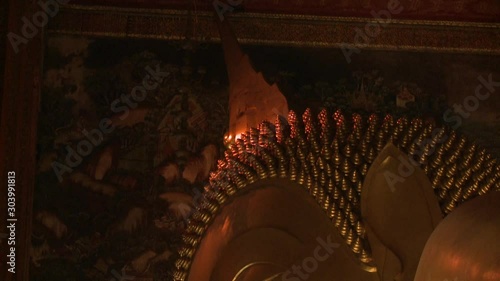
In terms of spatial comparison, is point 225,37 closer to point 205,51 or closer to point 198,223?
point 198,223

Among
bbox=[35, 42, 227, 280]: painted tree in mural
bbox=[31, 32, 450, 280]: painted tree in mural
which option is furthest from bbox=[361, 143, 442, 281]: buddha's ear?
bbox=[35, 42, 227, 280]: painted tree in mural

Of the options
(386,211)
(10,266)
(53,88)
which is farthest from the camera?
(53,88)

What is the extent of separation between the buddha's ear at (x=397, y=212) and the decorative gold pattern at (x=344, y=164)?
0.5 inches

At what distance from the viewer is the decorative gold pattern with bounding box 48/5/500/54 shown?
3766 mm

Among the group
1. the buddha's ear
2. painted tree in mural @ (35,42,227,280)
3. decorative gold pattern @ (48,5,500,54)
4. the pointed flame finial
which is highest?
decorative gold pattern @ (48,5,500,54)

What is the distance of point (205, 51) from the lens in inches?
148

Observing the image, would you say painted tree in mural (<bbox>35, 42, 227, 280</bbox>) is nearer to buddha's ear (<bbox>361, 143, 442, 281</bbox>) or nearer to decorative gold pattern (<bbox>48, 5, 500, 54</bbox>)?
decorative gold pattern (<bbox>48, 5, 500, 54</bbox>)

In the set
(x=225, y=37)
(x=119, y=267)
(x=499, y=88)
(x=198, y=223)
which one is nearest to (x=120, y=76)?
(x=119, y=267)

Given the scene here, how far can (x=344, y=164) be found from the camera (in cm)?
104

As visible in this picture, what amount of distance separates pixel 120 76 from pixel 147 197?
2.00ft

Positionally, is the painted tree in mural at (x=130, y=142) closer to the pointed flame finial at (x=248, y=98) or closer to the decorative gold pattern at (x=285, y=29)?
the decorative gold pattern at (x=285, y=29)

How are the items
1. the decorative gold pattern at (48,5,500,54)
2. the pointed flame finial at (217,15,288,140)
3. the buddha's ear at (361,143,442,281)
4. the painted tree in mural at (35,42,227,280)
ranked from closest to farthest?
the buddha's ear at (361,143,442,281), the pointed flame finial at (217,15,288,140), the painted tree in mural at (35,42,227,280), the decorative gold pattern at (48,5,500,54)

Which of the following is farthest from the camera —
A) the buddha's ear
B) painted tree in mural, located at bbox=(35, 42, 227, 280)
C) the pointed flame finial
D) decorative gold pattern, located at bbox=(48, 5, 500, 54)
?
decorative gold pattern, located at bbox=(48, 5, 500, 54)

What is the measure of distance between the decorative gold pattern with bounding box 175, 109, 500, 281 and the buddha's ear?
0.01 meters
